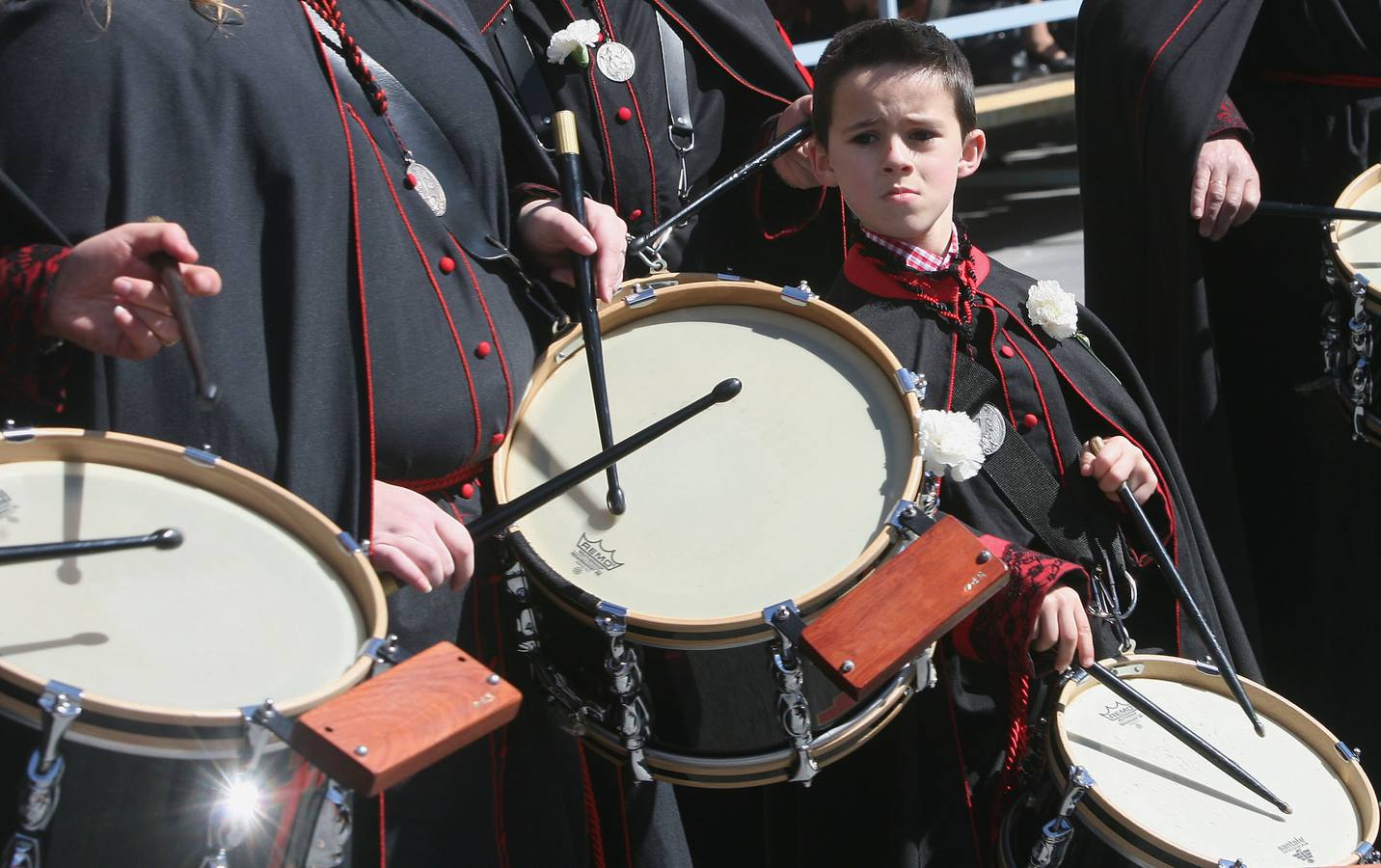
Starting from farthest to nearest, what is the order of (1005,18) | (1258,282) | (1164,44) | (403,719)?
(1005,18)
(1258,282)
(1164,44)
(403,719)

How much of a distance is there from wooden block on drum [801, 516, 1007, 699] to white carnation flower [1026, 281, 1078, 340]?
0.84 metres

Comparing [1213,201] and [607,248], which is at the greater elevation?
[607,248]

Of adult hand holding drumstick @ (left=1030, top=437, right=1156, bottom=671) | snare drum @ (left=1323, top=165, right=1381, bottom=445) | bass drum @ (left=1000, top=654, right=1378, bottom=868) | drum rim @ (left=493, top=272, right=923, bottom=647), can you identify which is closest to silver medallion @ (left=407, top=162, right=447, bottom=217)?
drum rim @ (left=493, top=272, right=923, bottom=647)

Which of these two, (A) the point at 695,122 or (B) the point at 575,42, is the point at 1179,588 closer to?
(A) the point at 695,122

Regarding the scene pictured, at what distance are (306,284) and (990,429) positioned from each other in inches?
46.0

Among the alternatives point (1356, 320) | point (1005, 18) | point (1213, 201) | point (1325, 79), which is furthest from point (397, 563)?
point (1005, 18)

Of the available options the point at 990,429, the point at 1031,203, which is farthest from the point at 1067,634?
the point at 1031,203

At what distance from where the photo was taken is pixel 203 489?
5.35ft

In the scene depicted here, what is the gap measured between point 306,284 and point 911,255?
1.10m

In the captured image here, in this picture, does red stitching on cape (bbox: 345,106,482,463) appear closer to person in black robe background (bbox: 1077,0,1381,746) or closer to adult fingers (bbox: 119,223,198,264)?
adult fingers (bbox: 119,223,198,264)

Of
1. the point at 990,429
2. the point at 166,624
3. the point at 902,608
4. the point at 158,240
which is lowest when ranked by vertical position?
the point at 990,429

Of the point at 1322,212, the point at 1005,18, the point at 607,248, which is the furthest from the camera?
the point at 1005,18

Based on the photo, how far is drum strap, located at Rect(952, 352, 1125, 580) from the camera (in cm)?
243

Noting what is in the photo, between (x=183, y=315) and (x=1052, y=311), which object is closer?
(x=183, y=315)
